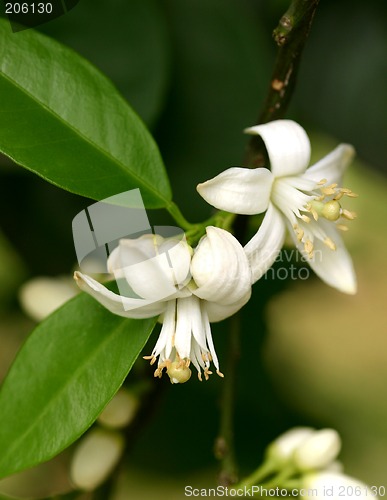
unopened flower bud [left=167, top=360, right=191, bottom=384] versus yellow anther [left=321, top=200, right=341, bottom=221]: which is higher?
yellow anther [left=321, top=200, right=341, bottom=221]

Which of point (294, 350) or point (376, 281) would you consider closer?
point (294, 350)

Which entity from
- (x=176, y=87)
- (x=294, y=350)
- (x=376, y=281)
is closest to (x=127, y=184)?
(x=176, y=87)

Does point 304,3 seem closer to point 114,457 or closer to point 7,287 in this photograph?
point 114,457

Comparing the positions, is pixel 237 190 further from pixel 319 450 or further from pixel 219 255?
pixel 319 450

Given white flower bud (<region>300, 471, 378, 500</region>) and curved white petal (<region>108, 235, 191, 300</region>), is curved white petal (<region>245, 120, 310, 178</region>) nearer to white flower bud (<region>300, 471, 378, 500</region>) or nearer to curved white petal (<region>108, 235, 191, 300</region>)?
curved white petal (<region>108, 235, 191, 300</region>)

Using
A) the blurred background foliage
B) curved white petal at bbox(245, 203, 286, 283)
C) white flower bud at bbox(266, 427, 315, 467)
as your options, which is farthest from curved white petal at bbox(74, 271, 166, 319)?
white flower bud at bbox(266, 427, 315, 467)
